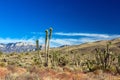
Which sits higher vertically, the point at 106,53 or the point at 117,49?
the point at 117,49

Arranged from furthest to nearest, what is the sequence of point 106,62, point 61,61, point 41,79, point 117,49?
point 117,49, point 61,61, point 106,62, point 41,79

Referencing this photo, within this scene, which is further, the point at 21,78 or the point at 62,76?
the point at 62,76

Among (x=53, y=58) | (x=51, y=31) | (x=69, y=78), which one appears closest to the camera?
(x=69, y=78)

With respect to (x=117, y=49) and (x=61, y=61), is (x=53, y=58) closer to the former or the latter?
(x=61, y=61)

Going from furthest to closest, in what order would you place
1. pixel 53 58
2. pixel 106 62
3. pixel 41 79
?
pixel 53 58 < pixel 106 62 < pixel 41 79

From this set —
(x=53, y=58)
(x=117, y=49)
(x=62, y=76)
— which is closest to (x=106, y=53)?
(x=53, y=58)

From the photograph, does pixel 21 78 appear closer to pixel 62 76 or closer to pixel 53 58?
pixel 62 76

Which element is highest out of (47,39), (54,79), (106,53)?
(47,39)

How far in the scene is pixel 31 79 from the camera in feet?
42.9

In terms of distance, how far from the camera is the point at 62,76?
1622 cm

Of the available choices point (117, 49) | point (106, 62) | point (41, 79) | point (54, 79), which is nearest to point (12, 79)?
point (41, 79)

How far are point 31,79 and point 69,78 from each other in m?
3.20

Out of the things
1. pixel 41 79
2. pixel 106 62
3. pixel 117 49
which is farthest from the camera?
pixel 117 49

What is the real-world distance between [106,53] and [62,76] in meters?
19.3
